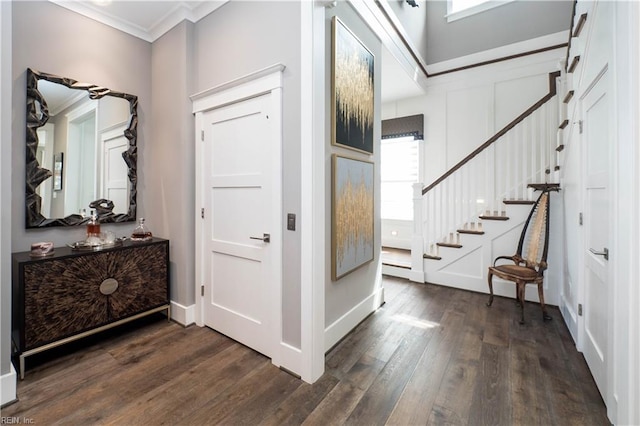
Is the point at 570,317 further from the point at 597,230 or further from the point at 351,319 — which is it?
the point at 351,319

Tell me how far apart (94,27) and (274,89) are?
6.91 feet

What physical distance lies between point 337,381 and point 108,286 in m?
2.03

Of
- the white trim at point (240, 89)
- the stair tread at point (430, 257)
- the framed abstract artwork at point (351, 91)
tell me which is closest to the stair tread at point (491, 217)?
the stair tread at point (430, 257)

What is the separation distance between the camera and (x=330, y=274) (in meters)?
2.23

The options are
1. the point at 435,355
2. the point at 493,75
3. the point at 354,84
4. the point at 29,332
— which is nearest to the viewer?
the point at 29,332

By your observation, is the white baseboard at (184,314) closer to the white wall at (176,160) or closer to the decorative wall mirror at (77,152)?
the white wall at (176,160)

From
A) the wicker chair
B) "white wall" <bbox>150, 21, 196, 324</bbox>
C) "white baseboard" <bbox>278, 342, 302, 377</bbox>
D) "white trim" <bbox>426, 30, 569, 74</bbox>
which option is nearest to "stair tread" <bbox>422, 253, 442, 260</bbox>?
the wicker chair

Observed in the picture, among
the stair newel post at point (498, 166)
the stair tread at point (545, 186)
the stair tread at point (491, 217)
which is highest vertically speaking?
the stair newel post at point (498, 166)

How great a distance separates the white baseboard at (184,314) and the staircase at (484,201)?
2931 mm

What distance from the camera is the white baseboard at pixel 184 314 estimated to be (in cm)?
264

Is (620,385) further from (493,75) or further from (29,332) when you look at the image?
(493,75)

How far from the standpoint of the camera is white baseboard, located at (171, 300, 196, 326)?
8.65 ft

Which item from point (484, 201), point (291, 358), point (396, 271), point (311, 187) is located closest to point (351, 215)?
point (311, 187)

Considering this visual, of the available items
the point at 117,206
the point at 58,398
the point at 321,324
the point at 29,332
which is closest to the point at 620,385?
the point at 321,324
